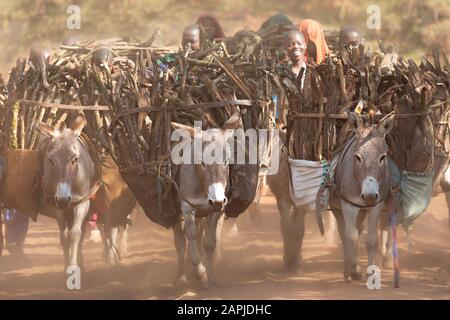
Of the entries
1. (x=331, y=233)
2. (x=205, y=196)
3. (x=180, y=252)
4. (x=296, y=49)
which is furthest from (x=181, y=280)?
(x=296, y=49)

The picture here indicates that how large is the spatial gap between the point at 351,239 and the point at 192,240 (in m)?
1.72

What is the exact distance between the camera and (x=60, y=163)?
10.6 meters

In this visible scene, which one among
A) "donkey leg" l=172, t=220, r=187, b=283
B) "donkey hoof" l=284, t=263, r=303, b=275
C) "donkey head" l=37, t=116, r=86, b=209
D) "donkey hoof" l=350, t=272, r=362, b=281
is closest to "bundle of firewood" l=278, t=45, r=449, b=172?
"donkey hoof" l=350, t=272, r=362, b=281

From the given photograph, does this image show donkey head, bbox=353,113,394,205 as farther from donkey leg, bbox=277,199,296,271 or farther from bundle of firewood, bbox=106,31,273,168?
donkey leg, bbox=277,199,296,271

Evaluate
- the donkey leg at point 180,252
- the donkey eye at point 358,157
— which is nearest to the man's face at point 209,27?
the donkey leg at point 180,252

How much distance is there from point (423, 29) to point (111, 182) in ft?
68.8

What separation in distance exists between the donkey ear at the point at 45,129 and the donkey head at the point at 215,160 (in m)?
1.55

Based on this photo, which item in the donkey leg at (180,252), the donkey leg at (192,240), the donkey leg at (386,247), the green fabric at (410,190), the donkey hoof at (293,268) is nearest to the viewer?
the donkey leg at (192,240)

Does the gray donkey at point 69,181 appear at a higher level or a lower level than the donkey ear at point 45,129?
lower

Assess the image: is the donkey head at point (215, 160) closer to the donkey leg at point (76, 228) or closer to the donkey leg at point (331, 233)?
the donkey leg at point (76, 228)

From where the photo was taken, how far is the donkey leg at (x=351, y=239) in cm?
1042

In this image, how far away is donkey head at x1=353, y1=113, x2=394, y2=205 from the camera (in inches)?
391

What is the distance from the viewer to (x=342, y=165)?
34.5 feet

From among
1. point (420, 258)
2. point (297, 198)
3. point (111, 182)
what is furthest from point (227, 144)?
point (420, 258)
